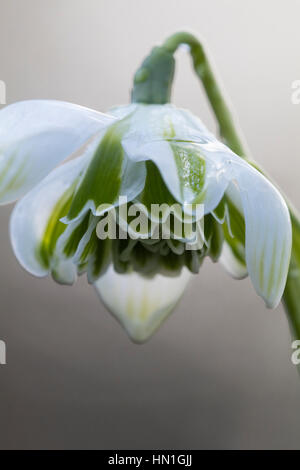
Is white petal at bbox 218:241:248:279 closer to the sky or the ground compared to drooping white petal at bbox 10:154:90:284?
closer to the ground

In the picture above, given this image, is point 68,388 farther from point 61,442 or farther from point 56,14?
point 56,14

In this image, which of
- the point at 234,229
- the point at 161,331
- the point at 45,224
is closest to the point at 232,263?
the point at 234,229

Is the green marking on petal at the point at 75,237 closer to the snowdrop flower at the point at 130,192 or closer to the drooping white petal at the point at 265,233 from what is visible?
the snowdrop flower at the point at 130,192

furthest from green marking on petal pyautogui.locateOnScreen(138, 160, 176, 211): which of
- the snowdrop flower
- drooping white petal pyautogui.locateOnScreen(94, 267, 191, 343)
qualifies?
drooping white petal pyautogui.locateOnScreen(94, 267, 191, 343)

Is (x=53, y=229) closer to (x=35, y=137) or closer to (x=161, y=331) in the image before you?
(x=35, y=137)

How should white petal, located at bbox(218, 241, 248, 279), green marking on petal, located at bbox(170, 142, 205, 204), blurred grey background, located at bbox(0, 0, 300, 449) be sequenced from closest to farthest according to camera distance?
green marking on petal, located at bbox(170, 142, 205, 204) → white petal, located at bbox(218, 241, 248, 279) → blurred grey background, located at bbox(0, 0, 300, 449)

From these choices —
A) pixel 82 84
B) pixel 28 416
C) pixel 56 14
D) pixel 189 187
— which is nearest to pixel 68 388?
pixel 28 416

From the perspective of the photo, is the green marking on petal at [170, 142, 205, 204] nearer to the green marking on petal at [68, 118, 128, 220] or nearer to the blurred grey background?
the green marking on petal at [68, 118, 128, 220]
